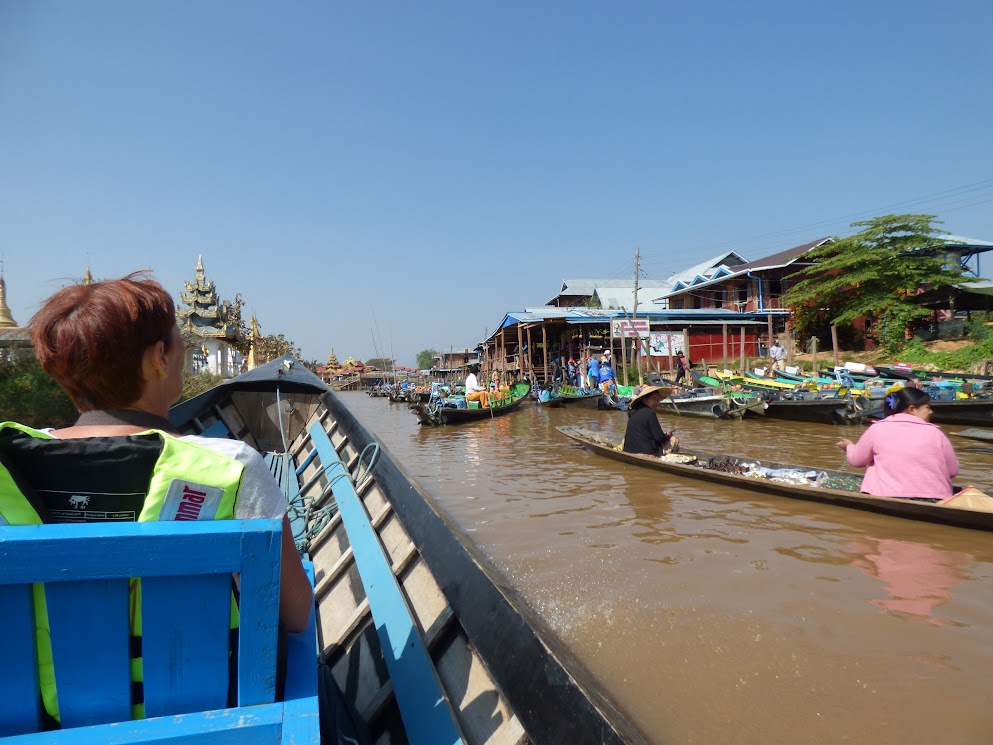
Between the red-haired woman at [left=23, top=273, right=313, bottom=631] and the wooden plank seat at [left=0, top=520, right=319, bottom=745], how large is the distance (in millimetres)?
137

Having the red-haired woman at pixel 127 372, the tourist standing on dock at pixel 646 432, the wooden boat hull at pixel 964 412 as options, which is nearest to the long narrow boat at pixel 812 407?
the wooden boat hull at pixel 964 412

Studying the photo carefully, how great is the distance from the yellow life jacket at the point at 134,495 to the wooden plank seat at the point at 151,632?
3 cm

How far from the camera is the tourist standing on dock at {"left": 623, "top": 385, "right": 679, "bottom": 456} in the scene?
8.27m

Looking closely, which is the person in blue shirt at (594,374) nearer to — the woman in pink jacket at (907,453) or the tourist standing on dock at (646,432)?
the tourist standing on dock at (646,432)

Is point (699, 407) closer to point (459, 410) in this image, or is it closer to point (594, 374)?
point (594, 374)

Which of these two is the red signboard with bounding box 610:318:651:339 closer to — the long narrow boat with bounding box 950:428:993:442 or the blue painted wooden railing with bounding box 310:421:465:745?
the long narrow boat with bounding box 950:428:993:442

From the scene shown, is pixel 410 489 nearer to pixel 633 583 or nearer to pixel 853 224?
pixel 633 583

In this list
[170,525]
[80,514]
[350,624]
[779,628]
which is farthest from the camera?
[779,628]

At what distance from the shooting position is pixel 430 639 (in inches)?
82.0

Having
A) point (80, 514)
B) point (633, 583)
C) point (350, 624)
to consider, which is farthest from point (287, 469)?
point (80, 514)

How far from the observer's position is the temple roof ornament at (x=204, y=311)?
31.0 meters

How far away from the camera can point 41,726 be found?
113 centimetres

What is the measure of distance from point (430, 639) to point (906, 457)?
5.12m

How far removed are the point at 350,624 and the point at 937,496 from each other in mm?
5401
